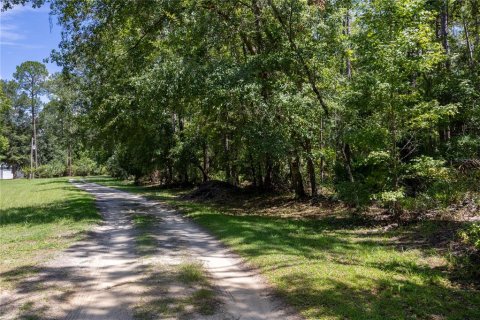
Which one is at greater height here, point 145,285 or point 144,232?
point 144,232

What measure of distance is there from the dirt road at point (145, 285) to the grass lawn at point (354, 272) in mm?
493

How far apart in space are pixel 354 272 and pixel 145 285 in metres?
3.64

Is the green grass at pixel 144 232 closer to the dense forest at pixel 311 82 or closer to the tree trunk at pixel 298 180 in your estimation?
the dense forest at pixel 311 82

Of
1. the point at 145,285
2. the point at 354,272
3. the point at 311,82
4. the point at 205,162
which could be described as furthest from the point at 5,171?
the point at 354,272

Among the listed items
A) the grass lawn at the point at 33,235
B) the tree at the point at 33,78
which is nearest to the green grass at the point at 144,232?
the grass lawn at the point at 33,235

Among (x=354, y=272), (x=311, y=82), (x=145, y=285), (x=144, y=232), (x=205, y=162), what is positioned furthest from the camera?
(x=205, y=162)

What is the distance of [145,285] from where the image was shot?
6527 millimetres

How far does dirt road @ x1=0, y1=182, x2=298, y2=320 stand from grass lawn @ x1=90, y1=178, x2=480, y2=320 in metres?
0.49

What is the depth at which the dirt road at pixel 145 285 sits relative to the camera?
552 cm

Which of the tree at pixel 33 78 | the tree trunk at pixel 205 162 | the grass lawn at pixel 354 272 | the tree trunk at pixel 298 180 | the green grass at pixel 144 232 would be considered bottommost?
the grass lawn at pixel 354 272

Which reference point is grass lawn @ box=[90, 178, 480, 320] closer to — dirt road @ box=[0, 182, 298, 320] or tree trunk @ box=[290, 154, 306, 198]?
dirt road @ box=[0, 182, 298, 320]

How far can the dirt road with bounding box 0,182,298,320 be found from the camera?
18.1 feet

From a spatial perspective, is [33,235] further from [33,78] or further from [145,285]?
[33,78]

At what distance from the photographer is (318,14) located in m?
14.0
